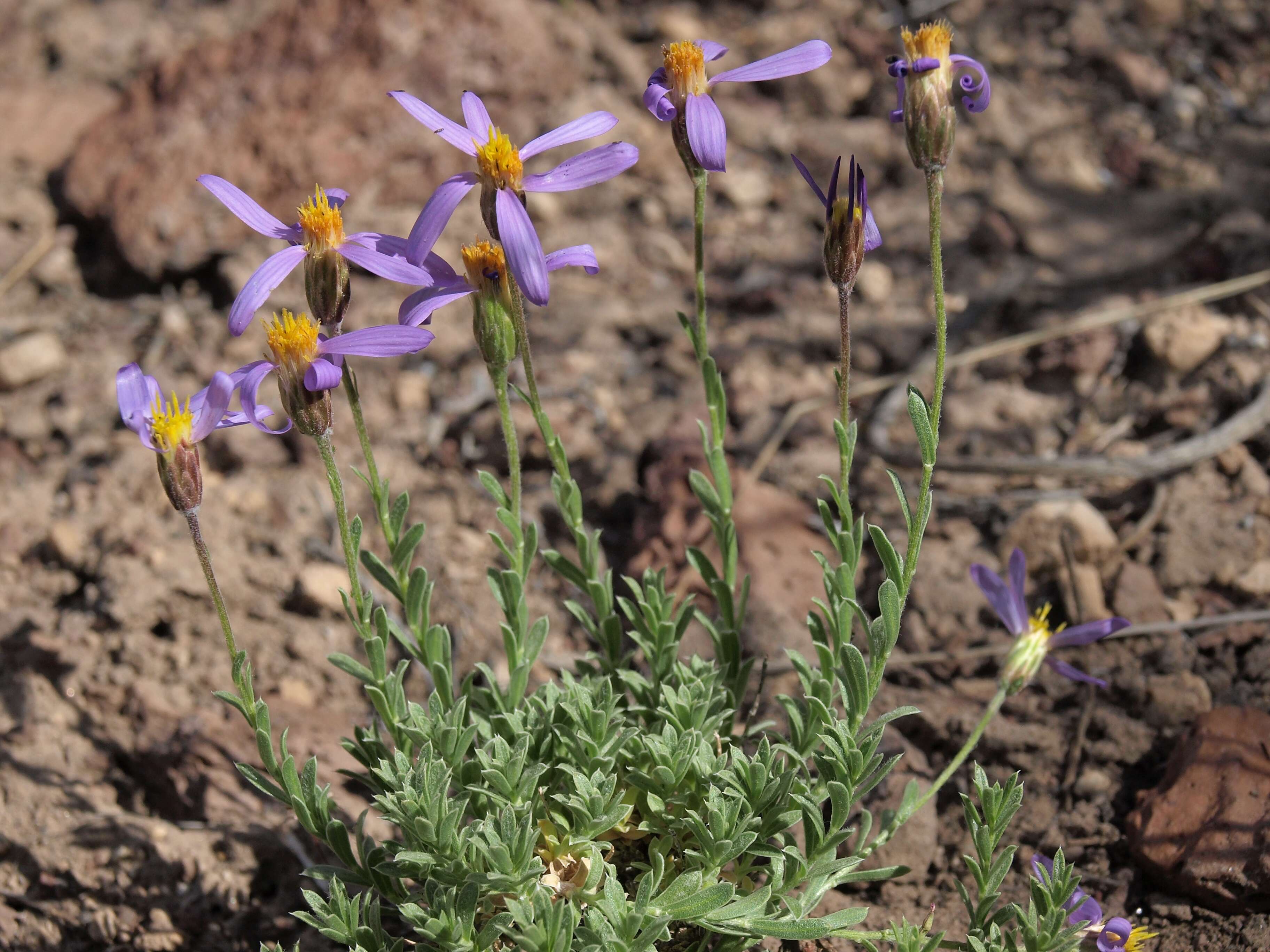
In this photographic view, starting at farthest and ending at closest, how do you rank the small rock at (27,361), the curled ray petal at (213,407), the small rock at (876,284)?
the small rock at (876,284)
the small rock at (27,361)
the curled ray petal at (213,407)

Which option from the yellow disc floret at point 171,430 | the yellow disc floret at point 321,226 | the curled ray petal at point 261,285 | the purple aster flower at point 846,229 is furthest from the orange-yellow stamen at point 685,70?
the yellow disc floret at point 171,430

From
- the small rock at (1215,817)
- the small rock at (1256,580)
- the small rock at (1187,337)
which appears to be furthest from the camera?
the small rock at (1187,337)

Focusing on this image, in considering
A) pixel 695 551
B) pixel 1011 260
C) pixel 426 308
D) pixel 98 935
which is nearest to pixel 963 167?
pixel 1011 260

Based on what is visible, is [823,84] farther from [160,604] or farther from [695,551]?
[160,604]

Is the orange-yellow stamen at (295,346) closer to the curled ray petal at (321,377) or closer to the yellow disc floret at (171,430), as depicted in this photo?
the curled ray petal at (321,377)

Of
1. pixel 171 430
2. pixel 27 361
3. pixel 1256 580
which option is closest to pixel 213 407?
pixel 171 430

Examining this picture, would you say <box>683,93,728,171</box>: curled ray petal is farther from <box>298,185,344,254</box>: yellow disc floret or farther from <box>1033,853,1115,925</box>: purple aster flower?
<box>1033,853,1115,925</box>: purple aster flower

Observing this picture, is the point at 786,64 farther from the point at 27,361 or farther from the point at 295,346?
the point at 27,361
